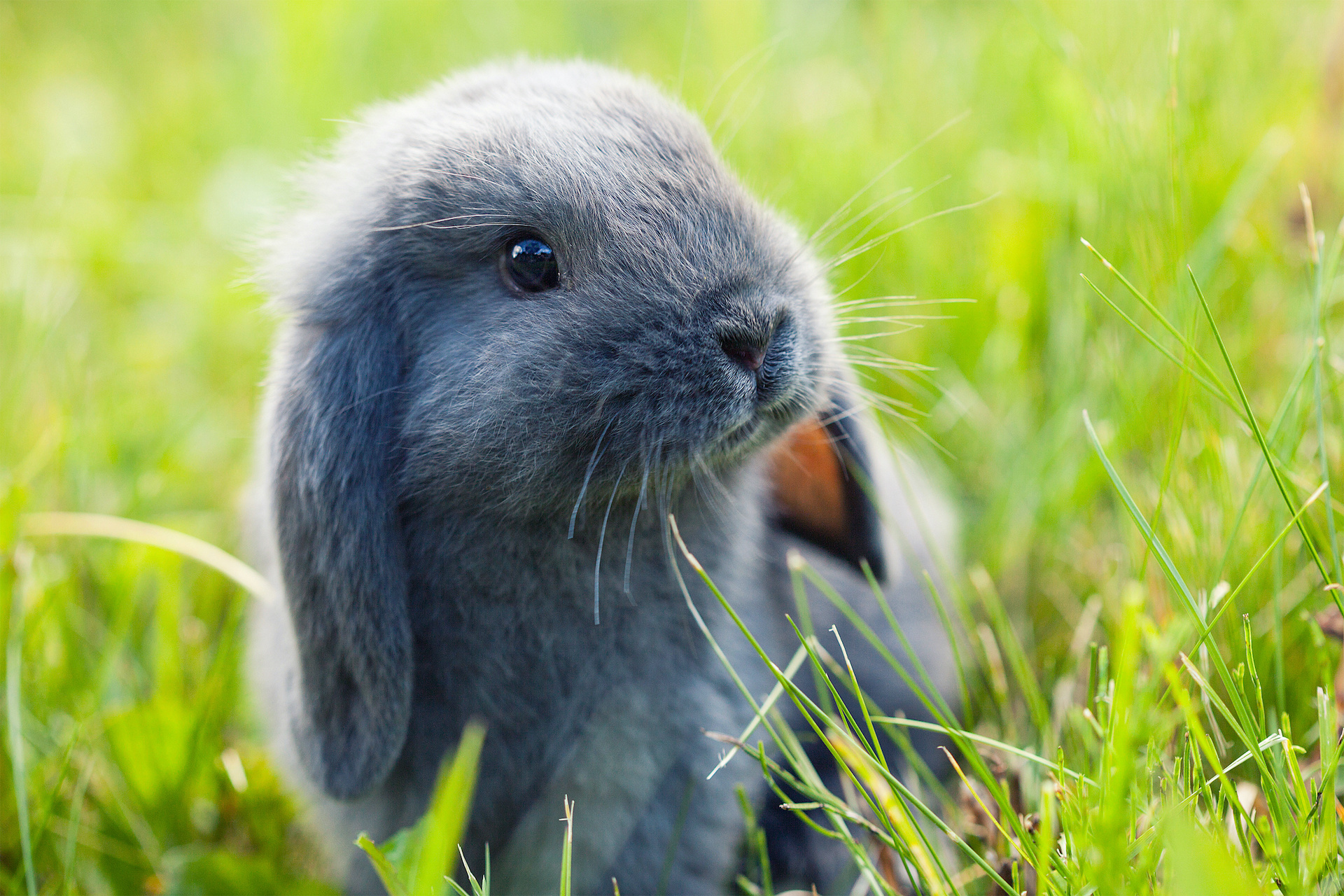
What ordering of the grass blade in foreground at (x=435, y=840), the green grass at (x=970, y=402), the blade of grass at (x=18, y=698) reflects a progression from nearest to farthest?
1. the grass blade in foreground at (x=435, y=840)
2. the green grass at (x=970, y=402)
3. the blade of grass at (x=18, y=698)

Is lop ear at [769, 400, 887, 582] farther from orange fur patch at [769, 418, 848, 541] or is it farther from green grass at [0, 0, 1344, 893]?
green grass at [0, 0, 1344, 893]

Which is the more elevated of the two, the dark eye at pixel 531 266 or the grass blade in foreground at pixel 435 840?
the dark eye at pixel 531 266

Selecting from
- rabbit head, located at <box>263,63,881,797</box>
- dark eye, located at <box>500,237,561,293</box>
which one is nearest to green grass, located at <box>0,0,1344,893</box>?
rabbit head, located at <box>263,63,881,797</box>

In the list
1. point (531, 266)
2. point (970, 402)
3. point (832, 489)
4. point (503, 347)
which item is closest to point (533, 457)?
point (503, 347)

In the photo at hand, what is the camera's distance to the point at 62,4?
6.12 metres

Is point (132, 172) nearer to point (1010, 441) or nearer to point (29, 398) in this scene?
point (29, 398)

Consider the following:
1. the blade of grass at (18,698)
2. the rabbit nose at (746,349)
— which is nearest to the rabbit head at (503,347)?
the rabbit nose at (746,349)

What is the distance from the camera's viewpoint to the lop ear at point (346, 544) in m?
1.84

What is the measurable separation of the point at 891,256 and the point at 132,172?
347 cm

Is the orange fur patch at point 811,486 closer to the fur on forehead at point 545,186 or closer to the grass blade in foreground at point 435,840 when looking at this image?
the fur on forehead at point 545,186

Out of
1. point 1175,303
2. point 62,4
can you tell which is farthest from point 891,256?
point 62,4

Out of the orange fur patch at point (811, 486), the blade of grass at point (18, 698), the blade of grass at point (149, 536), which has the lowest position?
the blade of grass at point (18, 698)

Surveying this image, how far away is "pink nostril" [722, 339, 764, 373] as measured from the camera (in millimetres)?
1723

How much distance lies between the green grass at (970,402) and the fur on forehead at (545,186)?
13.8 inches
